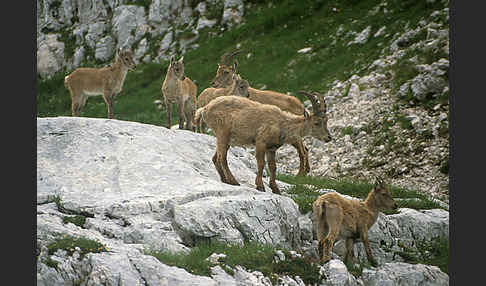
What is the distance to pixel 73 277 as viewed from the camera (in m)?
8.18

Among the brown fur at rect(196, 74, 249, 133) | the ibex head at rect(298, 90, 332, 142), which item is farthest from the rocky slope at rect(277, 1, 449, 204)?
the ibex head at rect(298, 90, 332, 142)

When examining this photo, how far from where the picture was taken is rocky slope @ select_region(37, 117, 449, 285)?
8352 mm

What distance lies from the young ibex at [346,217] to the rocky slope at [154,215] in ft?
2.05

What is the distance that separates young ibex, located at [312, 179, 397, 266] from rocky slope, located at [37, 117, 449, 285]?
2.05 feet

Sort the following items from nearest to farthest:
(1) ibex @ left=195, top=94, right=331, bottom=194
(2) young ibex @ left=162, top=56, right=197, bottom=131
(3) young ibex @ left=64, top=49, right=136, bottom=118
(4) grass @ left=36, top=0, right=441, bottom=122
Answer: (1) ibex @ left=195, top=94, right=331, bottom=194 → (2) young ibex @ left=162, top=56, right=197, bottom=131 → (3) young ibex @ left=64, top=49, right=136, bottom=118 → (4) grass @ left=36, top=0, right=441, bottom=122

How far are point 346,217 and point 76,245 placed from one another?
5.34 meters

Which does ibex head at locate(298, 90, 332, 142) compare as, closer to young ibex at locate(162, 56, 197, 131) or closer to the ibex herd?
the ibex herd

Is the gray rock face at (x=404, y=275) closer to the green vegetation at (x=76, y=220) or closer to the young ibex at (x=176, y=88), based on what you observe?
the green vegetation at (x=76, y=220)

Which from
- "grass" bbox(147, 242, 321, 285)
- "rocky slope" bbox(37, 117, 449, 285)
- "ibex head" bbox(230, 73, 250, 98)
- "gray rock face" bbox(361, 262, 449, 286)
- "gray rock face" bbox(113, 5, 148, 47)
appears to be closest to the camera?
"rocky slope" bbox(37, 117, 449, 285)

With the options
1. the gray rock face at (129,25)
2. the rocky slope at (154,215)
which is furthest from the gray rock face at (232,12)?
the rocky slope at (154,215)

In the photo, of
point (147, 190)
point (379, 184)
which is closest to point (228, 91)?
point (379, 184)

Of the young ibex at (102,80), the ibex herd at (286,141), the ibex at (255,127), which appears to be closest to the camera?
the ibex herd at (286,141)

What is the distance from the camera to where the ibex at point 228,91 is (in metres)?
17.7

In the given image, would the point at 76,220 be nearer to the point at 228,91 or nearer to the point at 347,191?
the point at 347,191
